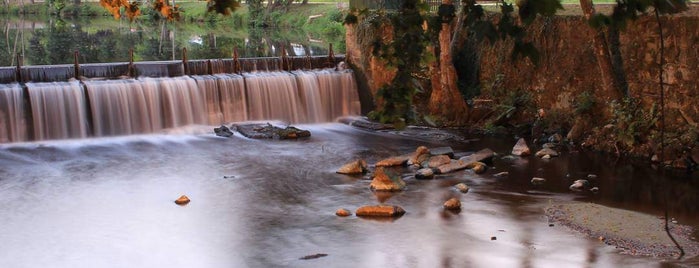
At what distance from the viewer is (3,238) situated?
11695mm

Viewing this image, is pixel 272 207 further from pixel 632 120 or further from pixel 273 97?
pixel 273 97

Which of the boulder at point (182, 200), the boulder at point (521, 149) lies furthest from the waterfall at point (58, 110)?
the boulder at point (521, 149)

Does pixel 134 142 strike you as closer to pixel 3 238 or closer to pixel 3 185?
pixel 3 185

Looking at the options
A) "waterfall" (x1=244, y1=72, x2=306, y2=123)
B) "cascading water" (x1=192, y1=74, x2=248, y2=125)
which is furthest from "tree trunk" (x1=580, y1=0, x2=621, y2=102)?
"cascading water" (x1=192, y1=74, x2=248, y2=125)

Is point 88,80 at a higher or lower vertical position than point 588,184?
higher

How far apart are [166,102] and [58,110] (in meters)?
2.14

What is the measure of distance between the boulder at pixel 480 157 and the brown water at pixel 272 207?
0.20 metres

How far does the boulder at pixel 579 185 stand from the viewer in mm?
14133

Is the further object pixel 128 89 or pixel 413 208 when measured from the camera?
pixel 128 89

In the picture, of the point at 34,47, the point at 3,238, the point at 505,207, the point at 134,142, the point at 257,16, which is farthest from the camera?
the point at 257,16

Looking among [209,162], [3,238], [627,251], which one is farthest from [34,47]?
[627,251]

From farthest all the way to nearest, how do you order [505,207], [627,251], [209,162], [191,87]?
[191,87] → [209,162] → [505,207] → [627,251]

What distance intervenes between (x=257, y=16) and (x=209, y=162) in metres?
25.5

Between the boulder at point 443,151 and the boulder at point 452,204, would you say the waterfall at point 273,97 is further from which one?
the boulder at point 452,204
